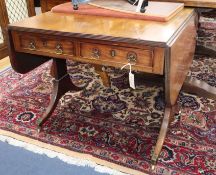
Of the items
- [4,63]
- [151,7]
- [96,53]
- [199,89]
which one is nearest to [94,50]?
[96,53]

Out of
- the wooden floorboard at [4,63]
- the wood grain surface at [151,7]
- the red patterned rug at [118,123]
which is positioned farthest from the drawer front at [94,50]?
the wooden floorboard at [4,63]

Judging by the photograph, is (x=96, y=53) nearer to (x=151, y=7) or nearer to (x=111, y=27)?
(x=111, y=27)

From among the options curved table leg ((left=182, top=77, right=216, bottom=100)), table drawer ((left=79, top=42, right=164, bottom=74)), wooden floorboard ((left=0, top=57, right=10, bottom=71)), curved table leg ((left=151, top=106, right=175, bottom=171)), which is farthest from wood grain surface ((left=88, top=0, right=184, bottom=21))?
wooden floorboard ((left=0, top=57, right=10, bottom=71))

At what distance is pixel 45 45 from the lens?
141 centimetres

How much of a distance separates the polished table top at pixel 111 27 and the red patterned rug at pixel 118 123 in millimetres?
662

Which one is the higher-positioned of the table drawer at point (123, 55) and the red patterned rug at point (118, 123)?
A: the table drawer at point (123, 55)

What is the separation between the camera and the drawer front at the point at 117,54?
3.95 ft

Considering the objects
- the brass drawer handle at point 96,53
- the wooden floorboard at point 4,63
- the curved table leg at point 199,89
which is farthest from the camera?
the wooden floorboard at point 4,63

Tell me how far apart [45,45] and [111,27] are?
0.36 m

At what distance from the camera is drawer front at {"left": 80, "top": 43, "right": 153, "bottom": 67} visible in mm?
1205

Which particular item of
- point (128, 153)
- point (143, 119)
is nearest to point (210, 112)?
point (143, 119)

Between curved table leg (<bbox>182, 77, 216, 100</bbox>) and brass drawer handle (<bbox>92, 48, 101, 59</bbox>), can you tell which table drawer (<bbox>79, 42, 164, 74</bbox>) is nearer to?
brass drawer handle (<bbox>92, 48, 101, 59</bbox>)

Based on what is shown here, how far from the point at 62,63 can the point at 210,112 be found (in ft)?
3.44

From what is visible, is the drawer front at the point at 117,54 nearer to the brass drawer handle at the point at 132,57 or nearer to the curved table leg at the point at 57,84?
the brass drawer handle at the point at 132,57
